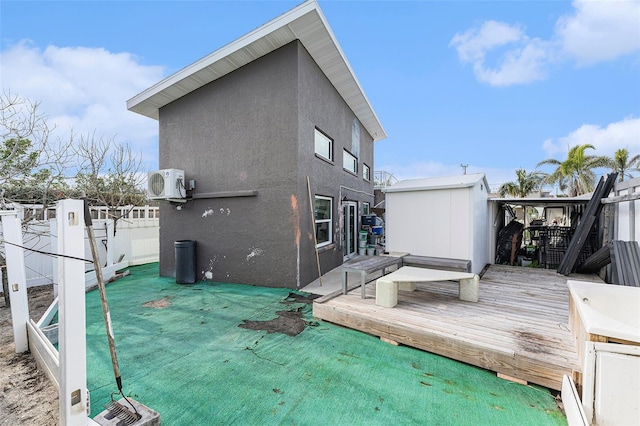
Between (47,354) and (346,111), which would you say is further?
(346,111)

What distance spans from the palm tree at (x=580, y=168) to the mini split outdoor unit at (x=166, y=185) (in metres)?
24.0

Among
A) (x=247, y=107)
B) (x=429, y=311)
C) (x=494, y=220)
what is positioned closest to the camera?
(x=429, y=311)

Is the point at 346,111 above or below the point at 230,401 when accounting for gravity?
above

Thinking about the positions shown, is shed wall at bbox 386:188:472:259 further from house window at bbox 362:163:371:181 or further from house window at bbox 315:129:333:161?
house window at bbox 362:163:371:181

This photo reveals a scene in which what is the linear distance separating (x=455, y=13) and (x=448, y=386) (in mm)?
7729

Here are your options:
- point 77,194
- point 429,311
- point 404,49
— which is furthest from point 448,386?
point 77,194

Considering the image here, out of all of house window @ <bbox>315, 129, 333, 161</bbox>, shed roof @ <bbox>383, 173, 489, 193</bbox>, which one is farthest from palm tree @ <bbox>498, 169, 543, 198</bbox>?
house window @ <bbox>315, 129, 333, 161</bbox>

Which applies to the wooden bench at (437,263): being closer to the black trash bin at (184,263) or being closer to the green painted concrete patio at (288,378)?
the green painted concrete patio at (288,378)

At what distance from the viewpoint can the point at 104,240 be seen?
7488 millimetres

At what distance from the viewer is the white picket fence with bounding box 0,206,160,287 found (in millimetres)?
6012

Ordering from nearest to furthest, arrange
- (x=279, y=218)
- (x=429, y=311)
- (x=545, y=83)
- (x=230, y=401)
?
(x=230, y=401), (x=429, y=311), (x=279, y=218), (x=545, y=83)

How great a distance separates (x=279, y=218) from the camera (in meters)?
6.12

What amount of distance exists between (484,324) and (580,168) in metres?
21.9

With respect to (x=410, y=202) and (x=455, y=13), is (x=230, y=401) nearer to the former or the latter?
(x=410, y=202)
